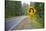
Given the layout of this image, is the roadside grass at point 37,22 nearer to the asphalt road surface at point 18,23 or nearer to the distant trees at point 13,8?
the asphalt road surface at point 18,23

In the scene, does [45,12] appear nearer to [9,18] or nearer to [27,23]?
[27,23]

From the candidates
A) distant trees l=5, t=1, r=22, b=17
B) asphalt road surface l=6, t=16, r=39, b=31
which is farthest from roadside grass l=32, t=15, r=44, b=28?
distant trees l=5, t=1, r=22, b=17

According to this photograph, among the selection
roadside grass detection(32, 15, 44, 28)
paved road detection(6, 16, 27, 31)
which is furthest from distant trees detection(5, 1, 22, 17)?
roadside grass detection(32, 15, 44, 28)

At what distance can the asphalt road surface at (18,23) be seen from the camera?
943 millimetres

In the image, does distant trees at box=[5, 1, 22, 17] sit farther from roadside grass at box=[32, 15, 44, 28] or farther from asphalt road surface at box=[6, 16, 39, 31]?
roadside grass at box=[32, 15, 44, 28]

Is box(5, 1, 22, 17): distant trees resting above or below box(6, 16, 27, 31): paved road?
above

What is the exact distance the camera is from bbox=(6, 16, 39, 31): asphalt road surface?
94 cm

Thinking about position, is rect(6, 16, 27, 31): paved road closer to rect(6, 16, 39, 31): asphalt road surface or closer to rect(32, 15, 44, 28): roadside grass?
rect(6, 16, 39, 31): asphalt road surface

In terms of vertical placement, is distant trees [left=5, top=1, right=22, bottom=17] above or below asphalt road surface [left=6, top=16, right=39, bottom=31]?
above

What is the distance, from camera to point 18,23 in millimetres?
953

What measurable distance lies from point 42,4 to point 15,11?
0.31 meters

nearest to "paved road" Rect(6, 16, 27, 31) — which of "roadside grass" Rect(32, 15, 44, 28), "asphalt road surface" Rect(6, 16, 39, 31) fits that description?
"asphalt road surface" Rect(6, 16, 39, 31)

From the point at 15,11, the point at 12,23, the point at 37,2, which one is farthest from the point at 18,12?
the point at 37,2

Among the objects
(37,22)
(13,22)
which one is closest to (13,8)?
(13,22)
